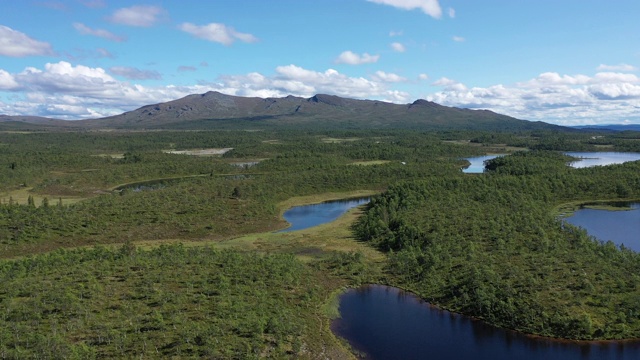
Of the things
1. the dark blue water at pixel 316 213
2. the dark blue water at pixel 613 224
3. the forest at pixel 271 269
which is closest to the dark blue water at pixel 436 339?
the forest at pixel 271 269

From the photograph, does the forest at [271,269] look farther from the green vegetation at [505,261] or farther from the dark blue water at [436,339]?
the dark blue water at [436,339]

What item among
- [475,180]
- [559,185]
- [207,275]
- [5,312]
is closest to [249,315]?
[207,275]

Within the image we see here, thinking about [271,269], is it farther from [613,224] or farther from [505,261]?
[613,224]

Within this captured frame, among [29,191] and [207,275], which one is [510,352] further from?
[29,191]

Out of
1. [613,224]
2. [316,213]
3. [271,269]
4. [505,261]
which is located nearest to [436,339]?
[505,261]

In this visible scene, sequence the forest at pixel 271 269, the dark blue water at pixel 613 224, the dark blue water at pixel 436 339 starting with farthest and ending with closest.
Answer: the dark blue water at pixel 613 224 < the dark blue water at pixel 436 339 < the forest at pixel 271 269
